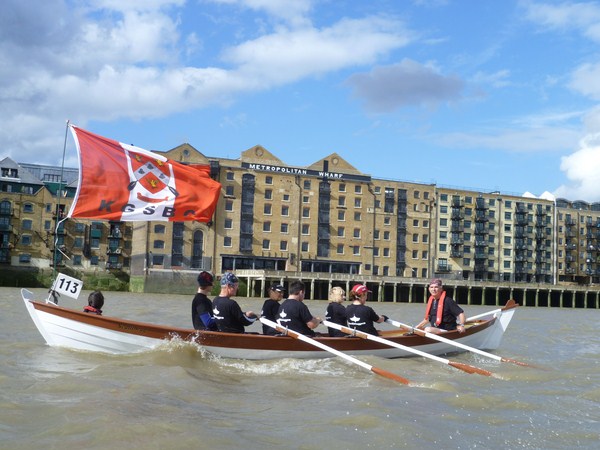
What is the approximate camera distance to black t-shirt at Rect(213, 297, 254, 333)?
13.4 m

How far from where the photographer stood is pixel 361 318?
14695mm

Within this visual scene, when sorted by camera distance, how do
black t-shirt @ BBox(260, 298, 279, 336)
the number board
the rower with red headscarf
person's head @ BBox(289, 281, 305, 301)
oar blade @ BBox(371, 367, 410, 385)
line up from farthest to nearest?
the rower with red headscarf → black t-shirt @ BBox(260, 298, 279, 336) → person's head @ BBox(289, 281, 305, 301) → the number board → oar blade @ BBox(371, 367, 410, 385)

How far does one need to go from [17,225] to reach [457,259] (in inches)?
2310

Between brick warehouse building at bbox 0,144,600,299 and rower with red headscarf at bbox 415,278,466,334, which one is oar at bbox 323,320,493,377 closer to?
rower with red headscarf at bbox 415,278,466,334

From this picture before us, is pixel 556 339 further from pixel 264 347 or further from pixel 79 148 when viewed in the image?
pixel 79 148

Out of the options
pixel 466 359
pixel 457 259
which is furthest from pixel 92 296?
pixel 457 259

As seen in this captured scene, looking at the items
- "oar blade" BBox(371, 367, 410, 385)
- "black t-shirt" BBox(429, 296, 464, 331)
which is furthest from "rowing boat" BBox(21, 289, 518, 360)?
"black t-shirt" BBox(429, 296, 464, 331)

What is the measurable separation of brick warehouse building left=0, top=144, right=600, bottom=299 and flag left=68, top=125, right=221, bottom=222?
59027 mm

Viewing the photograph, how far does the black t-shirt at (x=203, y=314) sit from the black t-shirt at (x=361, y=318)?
10.6 ft

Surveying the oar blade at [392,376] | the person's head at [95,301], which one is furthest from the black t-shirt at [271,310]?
the person's head at [95,301]

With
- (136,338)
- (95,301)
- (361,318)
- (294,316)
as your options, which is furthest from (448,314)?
(95,301)

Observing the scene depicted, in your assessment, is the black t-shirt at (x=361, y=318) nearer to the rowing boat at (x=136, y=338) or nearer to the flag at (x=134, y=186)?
the rowing boat at (x=136, y=338)

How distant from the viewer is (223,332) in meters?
13.3

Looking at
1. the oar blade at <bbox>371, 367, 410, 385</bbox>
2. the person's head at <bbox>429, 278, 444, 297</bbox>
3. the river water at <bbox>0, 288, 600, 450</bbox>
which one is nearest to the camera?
the river water at <bbox>0, 288, 600, 450</bbox>
